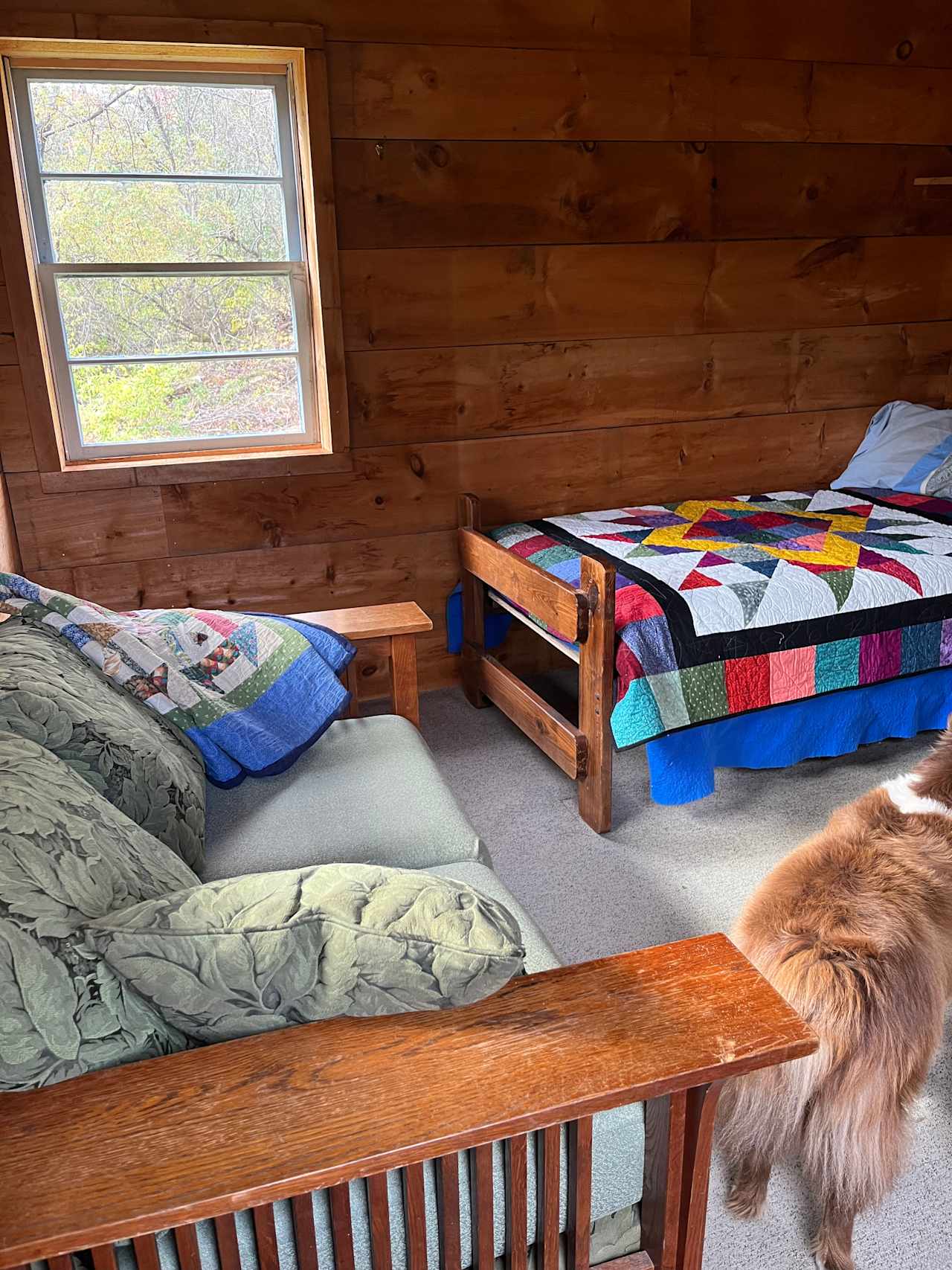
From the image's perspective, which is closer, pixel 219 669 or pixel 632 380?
pixel 219 669

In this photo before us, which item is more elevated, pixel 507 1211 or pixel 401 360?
pixel 401 360

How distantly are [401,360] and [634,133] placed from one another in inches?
37.9

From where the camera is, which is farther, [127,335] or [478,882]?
[127,335]

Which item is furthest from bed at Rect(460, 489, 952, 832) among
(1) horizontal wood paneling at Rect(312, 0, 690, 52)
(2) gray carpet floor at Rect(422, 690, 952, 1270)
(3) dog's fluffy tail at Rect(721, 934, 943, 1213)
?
(1) horizontal wood paneling at Rect(312, 0, 690, 52)

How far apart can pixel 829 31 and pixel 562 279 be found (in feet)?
3.68

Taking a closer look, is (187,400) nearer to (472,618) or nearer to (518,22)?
(472,618)

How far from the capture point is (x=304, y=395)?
2826 mm

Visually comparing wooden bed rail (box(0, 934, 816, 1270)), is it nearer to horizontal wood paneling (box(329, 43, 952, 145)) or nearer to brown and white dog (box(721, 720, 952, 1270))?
brown and white dog (box(721, 720, 952, 1270))

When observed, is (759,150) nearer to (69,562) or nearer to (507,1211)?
(69,562)

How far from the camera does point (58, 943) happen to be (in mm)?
784

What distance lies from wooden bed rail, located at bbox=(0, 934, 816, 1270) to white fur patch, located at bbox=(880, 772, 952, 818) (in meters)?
0.62

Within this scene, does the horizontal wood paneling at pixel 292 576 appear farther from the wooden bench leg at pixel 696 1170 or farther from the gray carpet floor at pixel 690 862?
the wooden bench leg at pixel 696 1170

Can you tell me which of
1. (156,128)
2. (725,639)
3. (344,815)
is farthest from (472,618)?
(156,128)

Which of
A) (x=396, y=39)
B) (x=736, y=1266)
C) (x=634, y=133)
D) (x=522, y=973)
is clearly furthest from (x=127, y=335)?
(x=736, y=1266)
